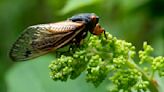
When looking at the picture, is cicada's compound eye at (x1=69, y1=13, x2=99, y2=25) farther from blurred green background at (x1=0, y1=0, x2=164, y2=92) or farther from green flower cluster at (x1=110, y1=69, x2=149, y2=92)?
blurred green background at (x1=0, y1=0, x2=164, y2=92)

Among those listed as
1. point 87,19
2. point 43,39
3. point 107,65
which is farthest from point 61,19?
point 107,65

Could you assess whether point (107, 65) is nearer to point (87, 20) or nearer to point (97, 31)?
point (97, 31)

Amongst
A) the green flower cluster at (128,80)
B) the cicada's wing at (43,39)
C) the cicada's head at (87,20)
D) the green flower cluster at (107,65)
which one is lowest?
the green flower cluster at (128,80)

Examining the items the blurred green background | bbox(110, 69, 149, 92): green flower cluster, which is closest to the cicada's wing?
bbox(110, 69, 149, 92): green flower cluster

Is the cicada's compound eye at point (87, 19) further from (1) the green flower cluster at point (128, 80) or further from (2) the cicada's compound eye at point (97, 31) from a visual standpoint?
(1) the green flower cluster at point (128, 80)

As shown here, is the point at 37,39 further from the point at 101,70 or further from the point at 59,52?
the point at 101,70

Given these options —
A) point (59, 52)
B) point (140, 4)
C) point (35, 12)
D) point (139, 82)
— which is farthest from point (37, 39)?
point (35, 12)

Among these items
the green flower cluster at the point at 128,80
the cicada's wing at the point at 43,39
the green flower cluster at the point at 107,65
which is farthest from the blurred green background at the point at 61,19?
the green flower cluster at the point at 128,80
